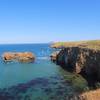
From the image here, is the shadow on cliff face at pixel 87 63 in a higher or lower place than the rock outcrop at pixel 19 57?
higher

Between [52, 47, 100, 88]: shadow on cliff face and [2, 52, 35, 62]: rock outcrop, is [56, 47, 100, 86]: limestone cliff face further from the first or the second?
[2, 52, 35, 62]: rock outcrop

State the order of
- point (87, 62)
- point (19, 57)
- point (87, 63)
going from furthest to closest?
point (19, 57), point (87, 62), point (87, 63)

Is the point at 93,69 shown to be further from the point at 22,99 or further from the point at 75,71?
the point at 22,99

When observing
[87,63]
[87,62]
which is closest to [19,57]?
[87,62]

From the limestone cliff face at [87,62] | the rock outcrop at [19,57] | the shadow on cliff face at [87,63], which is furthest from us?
the rock outcrop at [19,57]

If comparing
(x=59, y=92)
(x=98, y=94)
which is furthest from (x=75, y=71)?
(x=98, y=94)

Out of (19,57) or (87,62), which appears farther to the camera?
(19,57)

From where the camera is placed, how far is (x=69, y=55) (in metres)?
65.1

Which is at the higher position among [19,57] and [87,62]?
[87,62]

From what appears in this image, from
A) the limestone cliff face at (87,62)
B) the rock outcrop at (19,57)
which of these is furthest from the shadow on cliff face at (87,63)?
the rock outcrop at (19,57)

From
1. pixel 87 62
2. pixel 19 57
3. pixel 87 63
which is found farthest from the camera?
pixel 19 57

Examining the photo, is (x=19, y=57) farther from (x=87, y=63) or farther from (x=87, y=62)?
(x=87, y=63)

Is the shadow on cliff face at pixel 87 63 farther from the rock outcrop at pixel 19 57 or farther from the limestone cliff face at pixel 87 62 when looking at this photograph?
the rock outcrop at pixel 19 57

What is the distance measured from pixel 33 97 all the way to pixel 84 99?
16.9m
